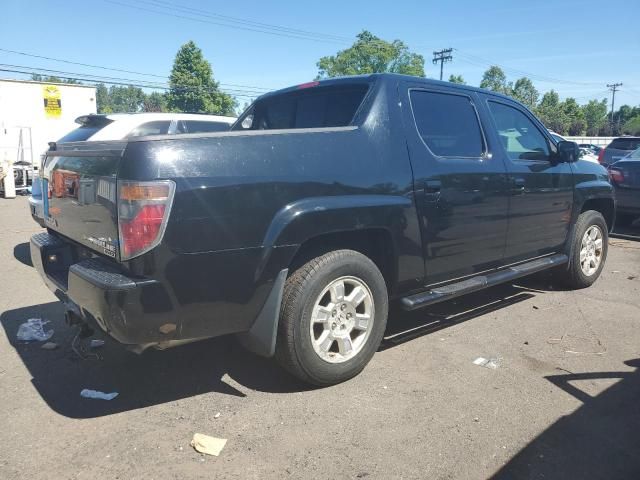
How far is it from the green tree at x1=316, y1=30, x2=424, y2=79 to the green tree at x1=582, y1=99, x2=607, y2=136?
41653 millimetres

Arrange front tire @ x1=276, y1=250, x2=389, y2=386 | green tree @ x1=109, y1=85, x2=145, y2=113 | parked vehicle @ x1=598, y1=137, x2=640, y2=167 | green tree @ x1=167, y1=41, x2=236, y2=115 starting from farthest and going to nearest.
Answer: green tree @ x1=109, y1=85, x2=145, y2=113 < green tree @ x1=167, y1=41, x2=236, y2=115 < parked vehicle @ x1=598, y1=137, x2=640, y2=167 < front tire @ x1=276, y1=250, x2=389, y2=386

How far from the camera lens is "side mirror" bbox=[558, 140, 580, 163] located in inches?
197

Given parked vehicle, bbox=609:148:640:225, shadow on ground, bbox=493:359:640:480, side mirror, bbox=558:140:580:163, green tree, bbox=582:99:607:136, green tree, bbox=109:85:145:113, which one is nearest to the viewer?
shadow on ground, bbox=493:359:640:480

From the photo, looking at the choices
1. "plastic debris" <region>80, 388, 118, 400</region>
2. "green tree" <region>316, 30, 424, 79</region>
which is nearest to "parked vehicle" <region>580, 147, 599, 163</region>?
"plastic debris" <region>80, 388, 118, 400</region>

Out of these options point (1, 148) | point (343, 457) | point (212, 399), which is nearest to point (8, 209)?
point (1, 148)

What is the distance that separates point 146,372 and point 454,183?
8.43 ft

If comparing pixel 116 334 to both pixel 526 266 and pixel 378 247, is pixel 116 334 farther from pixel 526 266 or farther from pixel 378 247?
pixel 526 266

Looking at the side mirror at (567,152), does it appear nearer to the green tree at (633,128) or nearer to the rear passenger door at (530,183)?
the rear passenger door at (530,183)

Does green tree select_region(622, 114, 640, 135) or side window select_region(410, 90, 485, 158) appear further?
green tree select_region(622, 114, 640, 135)

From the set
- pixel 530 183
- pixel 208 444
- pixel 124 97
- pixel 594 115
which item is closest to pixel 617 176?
pixel 530 183

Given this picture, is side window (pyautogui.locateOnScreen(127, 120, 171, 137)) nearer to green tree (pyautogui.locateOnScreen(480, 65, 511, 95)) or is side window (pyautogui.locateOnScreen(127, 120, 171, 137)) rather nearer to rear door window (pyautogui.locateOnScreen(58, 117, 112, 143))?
rear door window (pyautogui.locateOnScreen(58, 117, 112, 143))

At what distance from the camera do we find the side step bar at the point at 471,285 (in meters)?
3.69

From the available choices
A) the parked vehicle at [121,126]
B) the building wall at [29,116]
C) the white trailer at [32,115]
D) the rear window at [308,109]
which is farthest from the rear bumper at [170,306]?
the building wall at [29,116]

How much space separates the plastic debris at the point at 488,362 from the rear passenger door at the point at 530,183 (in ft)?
3.48
